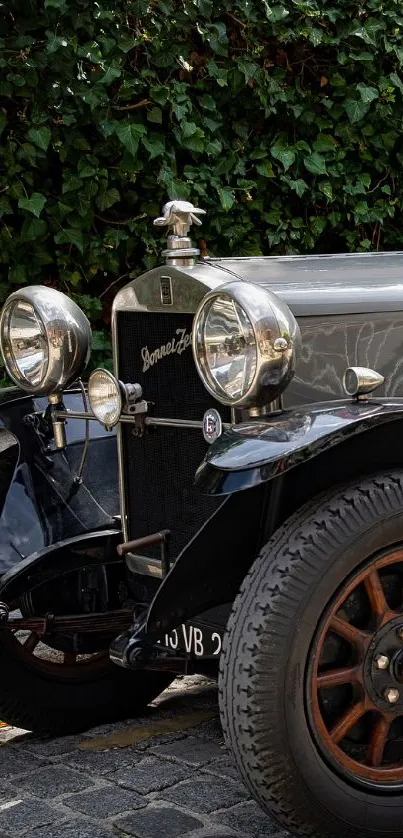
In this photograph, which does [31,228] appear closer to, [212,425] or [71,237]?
[71,237]

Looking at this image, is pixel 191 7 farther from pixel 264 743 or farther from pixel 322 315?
pixel 264 743

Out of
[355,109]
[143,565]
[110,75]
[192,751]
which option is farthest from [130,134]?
[192,751]

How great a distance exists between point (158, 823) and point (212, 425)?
3.04 feet

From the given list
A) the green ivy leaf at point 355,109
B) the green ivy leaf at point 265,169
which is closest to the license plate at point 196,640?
the green ivy leaf at point 265,169

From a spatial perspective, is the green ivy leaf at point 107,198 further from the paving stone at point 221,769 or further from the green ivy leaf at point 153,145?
the paving stone at point 221,769

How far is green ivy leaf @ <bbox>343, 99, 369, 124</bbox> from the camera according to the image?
5426mm

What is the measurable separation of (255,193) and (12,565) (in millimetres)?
2800

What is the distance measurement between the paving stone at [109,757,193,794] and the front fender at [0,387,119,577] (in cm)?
63

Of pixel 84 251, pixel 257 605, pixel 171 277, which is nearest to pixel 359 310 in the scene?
pixel 171 277

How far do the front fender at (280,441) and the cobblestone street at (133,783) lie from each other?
796 millimetres

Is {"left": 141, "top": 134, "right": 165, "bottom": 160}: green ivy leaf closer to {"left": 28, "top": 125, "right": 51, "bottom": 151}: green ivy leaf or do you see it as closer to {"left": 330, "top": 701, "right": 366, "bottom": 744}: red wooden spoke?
{"left": 28, "top": 125, "right": 51, "bottom": 151}: green ivy leaf

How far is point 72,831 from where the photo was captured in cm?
261

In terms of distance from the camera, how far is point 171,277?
2.86 m

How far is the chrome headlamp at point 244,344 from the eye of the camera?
8.06ft
